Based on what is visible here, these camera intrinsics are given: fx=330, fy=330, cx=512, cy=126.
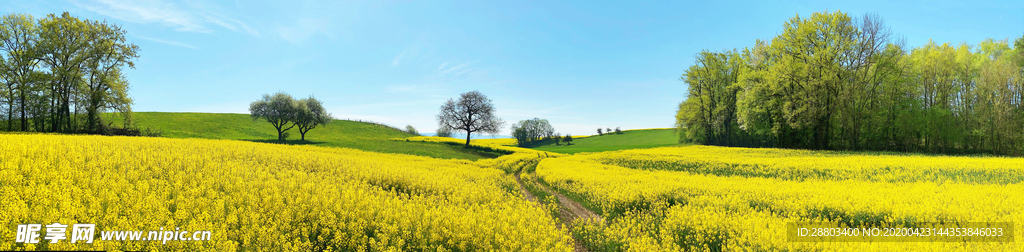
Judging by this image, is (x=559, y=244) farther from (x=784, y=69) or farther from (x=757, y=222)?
(x=784, y=69)

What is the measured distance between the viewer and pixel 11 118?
96.2ft

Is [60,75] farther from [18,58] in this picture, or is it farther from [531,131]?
[531,131]

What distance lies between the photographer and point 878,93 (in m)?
30.5

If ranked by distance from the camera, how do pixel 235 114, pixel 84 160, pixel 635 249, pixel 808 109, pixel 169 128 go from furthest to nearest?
1. pixel 235 114
2. pixel 169 128
3. pixel 808 109
4. pixel 84 160
5. pixel 635 249

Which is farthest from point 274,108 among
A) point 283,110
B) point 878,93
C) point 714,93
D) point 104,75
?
point 878,93

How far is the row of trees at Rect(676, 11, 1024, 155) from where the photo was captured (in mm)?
27266

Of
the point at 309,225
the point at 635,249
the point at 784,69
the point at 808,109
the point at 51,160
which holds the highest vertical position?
the point at 784,69

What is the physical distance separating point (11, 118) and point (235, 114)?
114 feet

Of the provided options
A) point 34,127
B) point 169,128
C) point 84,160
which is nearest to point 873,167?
point 84,160

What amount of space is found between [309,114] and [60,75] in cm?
1952

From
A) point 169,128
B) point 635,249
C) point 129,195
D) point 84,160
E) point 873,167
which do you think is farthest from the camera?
point 169,128

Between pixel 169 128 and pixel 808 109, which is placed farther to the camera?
pixel 169 128

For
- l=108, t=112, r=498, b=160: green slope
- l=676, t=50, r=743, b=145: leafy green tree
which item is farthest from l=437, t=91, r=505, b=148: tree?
l=676, t=50, r=743, b=145: leafy green tree

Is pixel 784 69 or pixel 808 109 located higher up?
pixel 784 69
